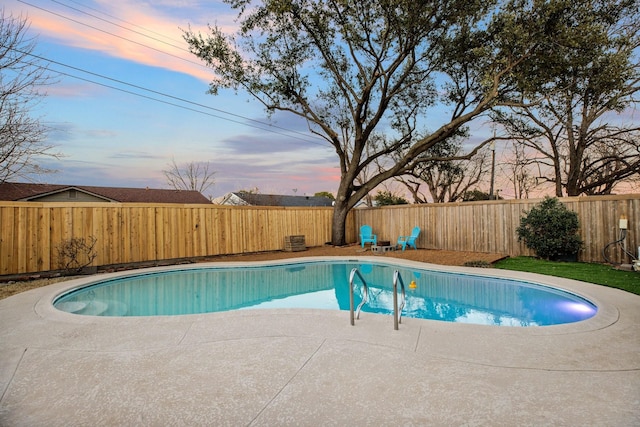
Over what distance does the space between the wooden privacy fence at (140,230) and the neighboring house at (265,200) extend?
14.8 m

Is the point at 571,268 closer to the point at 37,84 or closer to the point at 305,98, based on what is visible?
the point at 305,98

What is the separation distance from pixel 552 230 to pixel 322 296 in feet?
20.3

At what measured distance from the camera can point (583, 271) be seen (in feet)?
23.6

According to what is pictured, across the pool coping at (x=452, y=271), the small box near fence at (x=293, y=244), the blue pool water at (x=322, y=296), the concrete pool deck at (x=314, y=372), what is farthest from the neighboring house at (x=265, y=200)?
the concrete pool deck at (x=314, y=372)

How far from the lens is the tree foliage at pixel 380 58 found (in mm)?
10273

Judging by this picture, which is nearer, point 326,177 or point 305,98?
point 305,98

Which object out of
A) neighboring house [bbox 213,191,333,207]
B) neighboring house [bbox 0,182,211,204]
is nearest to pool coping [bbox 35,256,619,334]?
neighboring house [bbox 0,182,211,204]

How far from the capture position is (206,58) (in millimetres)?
12602

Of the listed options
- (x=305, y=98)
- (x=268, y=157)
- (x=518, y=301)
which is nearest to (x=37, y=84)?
(x=305, y=98)

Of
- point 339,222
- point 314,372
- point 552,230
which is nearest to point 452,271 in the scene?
point 552,230

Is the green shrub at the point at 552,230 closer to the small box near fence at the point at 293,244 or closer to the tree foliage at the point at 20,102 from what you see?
the small box near fence at the point at 293,244

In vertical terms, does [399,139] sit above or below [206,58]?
below

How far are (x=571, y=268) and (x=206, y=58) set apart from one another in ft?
41.8

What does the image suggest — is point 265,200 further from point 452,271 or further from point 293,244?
point 452,271
